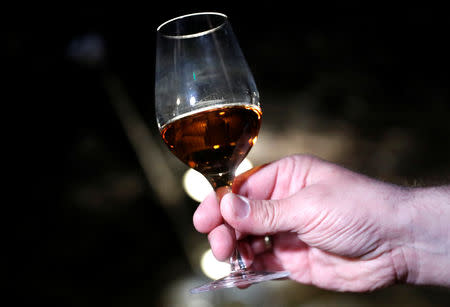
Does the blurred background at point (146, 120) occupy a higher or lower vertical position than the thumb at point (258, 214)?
higher

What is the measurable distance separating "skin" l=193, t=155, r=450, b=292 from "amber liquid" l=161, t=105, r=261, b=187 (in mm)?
99

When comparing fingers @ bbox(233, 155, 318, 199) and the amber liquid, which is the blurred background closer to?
fingers @ bbox(233, 155, 318, 199)

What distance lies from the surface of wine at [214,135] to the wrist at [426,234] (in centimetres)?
58

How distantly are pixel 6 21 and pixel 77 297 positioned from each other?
382cm

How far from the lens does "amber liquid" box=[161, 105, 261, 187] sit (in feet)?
3.96

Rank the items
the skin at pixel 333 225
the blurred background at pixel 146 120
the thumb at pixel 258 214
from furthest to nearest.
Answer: the blurred background at pixel 146 120 → the skin at pixel 333 225 → the thumb at pixel 258 214

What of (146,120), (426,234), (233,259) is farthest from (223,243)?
(146,120)

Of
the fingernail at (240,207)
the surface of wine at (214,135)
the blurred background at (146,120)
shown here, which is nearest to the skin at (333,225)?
the fingernail at (240,207)

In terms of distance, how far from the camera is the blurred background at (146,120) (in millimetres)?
4469

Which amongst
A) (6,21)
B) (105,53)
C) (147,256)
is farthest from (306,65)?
(147,256)

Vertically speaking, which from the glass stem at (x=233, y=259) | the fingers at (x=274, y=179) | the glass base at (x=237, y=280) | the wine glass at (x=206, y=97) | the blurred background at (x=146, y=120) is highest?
the blurred background at (x=146, y=120)

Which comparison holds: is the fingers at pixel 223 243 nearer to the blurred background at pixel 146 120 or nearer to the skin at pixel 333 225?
the skin at pixel 333 225

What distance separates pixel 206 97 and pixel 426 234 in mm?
868

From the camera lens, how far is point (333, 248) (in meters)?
1.51
